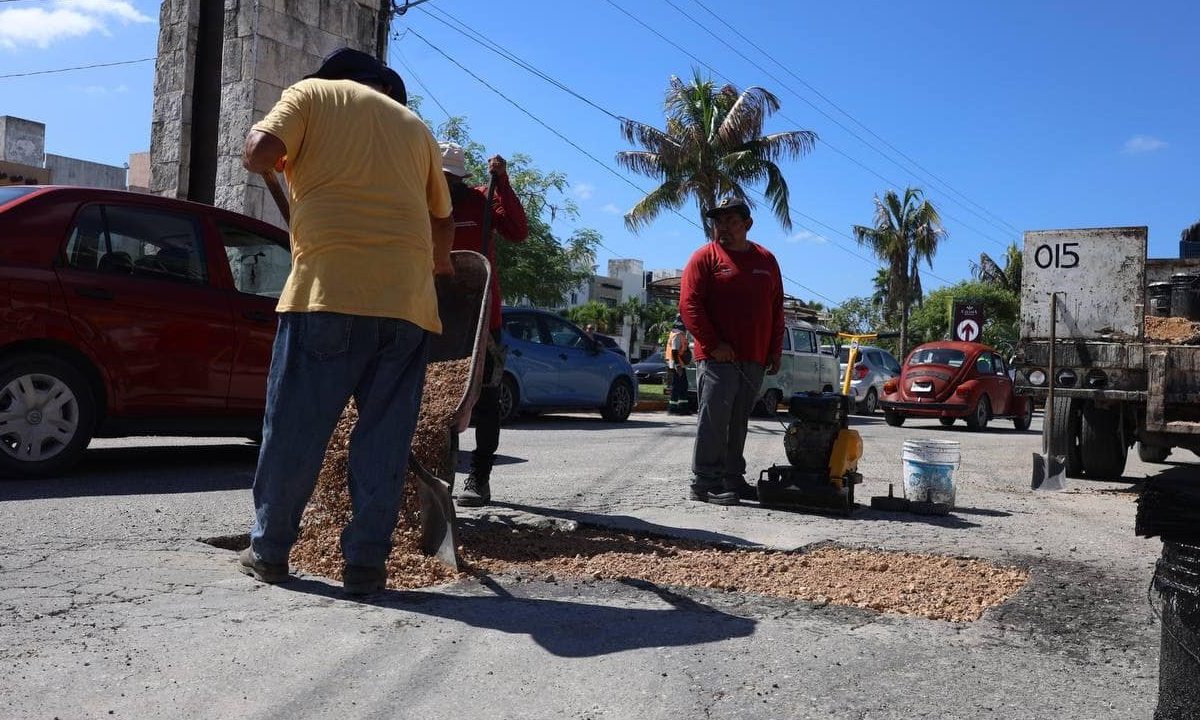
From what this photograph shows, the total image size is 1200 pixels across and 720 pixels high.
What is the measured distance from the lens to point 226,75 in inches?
493

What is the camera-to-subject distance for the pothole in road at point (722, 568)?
3.93 metres

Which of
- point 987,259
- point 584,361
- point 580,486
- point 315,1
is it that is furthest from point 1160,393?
point 987,259

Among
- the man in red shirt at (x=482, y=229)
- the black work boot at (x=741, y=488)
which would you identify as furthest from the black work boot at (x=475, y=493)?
the black work boot at (x=741, y=488)

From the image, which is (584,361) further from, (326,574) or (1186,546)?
(1186,546)

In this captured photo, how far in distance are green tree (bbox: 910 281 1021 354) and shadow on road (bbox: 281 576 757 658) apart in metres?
52.8

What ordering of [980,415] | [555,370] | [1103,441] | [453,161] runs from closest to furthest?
[453,161], [1103,441], [555,370], [980,415]

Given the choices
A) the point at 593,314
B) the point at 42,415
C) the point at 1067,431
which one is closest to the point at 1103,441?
the point at 1067,431

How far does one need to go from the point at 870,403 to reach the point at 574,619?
22230 mm

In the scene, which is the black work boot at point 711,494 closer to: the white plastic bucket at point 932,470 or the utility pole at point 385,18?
the white plastic bucket at point 932,470

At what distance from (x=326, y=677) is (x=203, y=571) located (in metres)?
1.33

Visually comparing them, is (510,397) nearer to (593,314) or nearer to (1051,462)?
(1051,462)

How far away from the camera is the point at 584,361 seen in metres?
15.4

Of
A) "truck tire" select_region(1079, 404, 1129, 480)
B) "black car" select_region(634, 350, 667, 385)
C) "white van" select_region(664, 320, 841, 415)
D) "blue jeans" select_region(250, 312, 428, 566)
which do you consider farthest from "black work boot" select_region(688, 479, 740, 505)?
"black car" select_region(634, 350, 667, 385)

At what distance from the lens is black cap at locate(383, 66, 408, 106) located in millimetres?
3885
